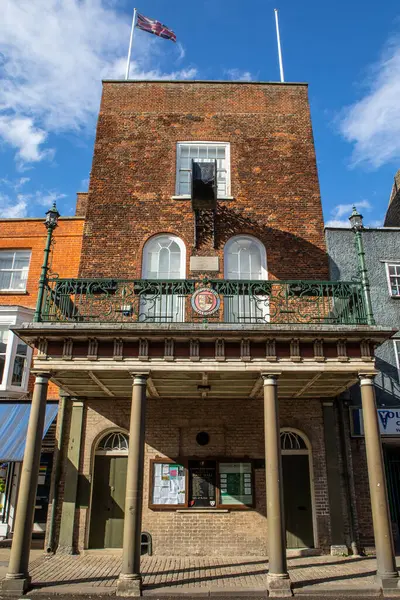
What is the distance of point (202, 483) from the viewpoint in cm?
1122

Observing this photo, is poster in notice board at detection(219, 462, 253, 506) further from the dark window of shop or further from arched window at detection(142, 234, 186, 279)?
arched window at detection(142, 234, 186, 279)

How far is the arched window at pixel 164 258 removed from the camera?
1278cm

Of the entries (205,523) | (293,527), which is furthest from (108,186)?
(293,527)

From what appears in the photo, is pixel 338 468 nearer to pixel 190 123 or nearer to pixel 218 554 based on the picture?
pixel 218 554

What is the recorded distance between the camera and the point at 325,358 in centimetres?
918

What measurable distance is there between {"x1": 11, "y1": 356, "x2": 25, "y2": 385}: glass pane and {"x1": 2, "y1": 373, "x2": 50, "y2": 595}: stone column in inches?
203

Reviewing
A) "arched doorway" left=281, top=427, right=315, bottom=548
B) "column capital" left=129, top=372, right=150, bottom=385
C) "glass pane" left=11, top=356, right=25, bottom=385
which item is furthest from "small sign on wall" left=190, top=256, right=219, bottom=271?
"glass pane" left=11, top=356, right=25, bottom=385

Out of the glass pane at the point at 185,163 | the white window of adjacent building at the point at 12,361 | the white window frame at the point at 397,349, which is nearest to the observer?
the white window frame at the point at 397,349

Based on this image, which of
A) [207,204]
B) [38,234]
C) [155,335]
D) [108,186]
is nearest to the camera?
[155,335]

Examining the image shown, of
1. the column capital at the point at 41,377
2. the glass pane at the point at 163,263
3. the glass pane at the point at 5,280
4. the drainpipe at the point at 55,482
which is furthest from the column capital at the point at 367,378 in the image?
the glass pane at the point at 5,280

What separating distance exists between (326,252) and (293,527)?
24.2ft

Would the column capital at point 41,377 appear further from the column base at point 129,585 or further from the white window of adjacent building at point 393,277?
the white window of adjacent building at point 393,277

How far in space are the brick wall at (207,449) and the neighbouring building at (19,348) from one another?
1860 millimetres

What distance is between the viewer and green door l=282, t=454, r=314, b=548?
35.9ft
